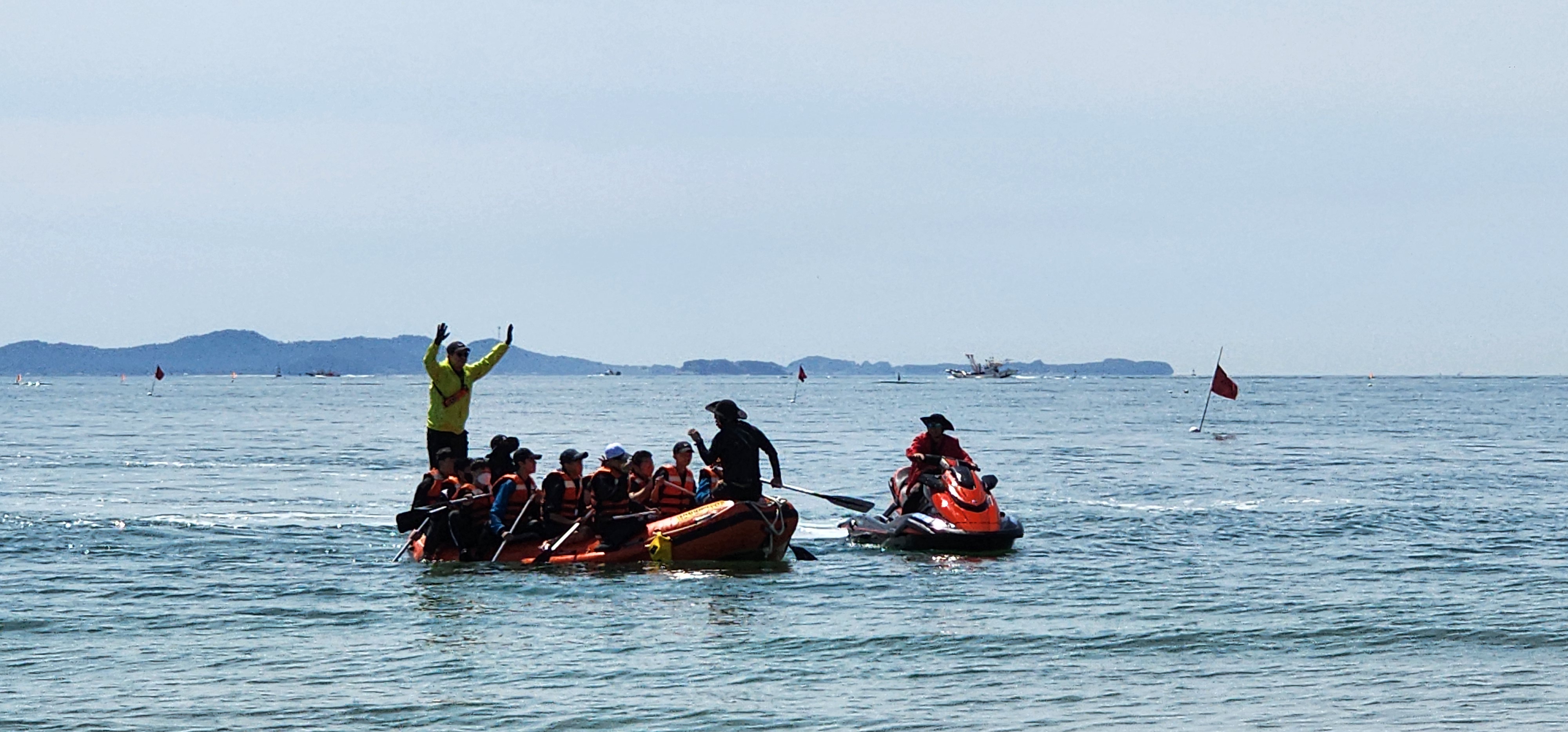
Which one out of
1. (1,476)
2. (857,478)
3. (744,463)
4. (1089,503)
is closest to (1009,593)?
(744,463)

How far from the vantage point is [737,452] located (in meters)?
Result: 19.6

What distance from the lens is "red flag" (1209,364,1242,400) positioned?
45647 millimetres

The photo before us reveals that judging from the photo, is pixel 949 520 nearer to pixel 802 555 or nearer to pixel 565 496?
pixel 802 555

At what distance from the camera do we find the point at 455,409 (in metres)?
20.7

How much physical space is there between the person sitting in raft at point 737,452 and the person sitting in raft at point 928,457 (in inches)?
128

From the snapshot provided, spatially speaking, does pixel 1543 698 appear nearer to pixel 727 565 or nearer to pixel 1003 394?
pixel 727 565

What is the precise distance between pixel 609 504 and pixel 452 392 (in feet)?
7.77

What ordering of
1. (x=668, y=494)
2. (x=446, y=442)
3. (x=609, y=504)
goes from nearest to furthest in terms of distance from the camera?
(x=609, y=504)
(x=668, y=494)
(x=446, y=442)

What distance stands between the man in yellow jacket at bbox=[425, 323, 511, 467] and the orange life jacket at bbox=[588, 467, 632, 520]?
1.67 m

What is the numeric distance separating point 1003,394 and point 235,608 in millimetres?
149588

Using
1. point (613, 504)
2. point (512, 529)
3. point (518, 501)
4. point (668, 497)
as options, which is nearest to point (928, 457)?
point (668, 497)

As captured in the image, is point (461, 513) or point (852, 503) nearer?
point (461, 513)

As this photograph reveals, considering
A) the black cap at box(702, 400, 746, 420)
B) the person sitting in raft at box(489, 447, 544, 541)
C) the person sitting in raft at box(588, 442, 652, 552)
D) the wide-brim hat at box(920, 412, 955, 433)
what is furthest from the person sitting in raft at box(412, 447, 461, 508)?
the wide-brim hat at box(920, 412, 955, 433)

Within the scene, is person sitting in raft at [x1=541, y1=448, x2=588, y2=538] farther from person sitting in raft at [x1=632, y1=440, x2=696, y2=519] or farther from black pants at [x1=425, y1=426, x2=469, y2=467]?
black pants at [x1=425, y1=426, x2=469, y2=467]
